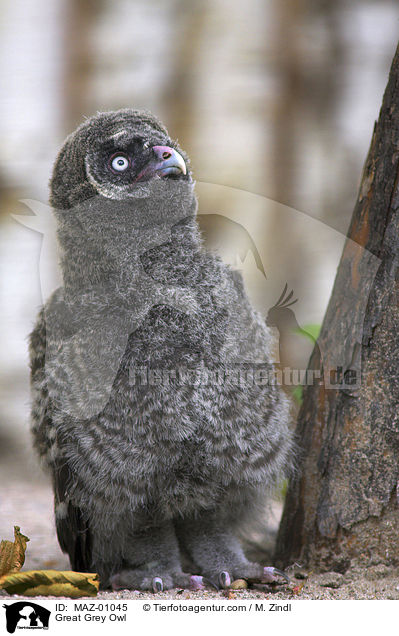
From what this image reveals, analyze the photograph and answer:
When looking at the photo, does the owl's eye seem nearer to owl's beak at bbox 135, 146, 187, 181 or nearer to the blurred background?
owl's beak at bbox 135, 146, 187, 181

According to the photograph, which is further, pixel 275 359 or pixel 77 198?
pixel 275 359

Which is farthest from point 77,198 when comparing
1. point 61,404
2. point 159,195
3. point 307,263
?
point 307,263

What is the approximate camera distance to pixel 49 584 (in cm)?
99

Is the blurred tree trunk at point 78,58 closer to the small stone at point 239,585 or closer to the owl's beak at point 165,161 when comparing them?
the owl's beak at point 165,161

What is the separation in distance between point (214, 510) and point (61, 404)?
391 millimetres

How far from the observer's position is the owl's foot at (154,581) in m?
1.18

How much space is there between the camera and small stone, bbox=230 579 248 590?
1167mm

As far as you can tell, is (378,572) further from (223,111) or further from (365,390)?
(223,111)

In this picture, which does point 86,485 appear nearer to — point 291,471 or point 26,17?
point 291,471
